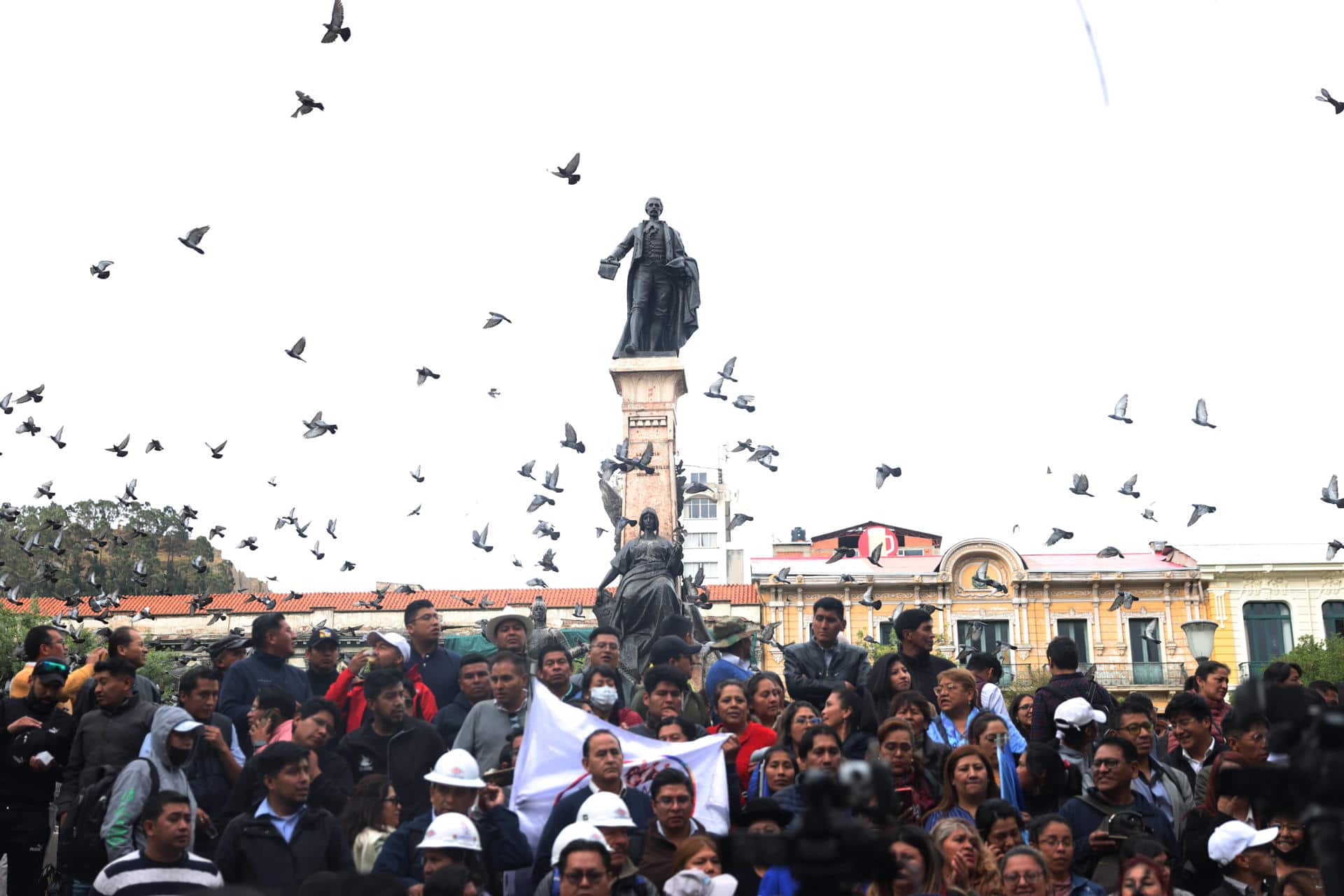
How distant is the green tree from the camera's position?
4244cm

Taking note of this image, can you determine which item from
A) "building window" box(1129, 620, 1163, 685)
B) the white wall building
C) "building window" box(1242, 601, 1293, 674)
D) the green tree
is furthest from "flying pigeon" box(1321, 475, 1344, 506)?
the white wall building

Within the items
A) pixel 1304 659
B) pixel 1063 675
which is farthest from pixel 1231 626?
pixel 1063 675

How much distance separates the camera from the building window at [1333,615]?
51.7 meters

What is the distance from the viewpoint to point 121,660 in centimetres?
780

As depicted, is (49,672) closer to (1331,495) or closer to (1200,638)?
(1200,638)

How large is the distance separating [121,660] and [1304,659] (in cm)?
4278

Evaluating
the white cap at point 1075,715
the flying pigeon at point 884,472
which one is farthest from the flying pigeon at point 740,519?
the white cap at point 1075,715

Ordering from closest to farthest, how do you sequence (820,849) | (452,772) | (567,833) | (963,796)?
A: 1. (820,849)
2. (567,833)
3. (452,772)
4. (963,796)

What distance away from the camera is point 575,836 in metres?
6.09

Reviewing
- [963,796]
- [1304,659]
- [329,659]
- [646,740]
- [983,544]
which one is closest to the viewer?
[963,796]

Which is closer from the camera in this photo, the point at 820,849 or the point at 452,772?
the point at 820,849

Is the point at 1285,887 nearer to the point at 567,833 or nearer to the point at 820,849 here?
the point at 567,833

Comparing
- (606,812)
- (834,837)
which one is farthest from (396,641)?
(834,837)

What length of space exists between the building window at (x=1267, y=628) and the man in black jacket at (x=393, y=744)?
4882cm
